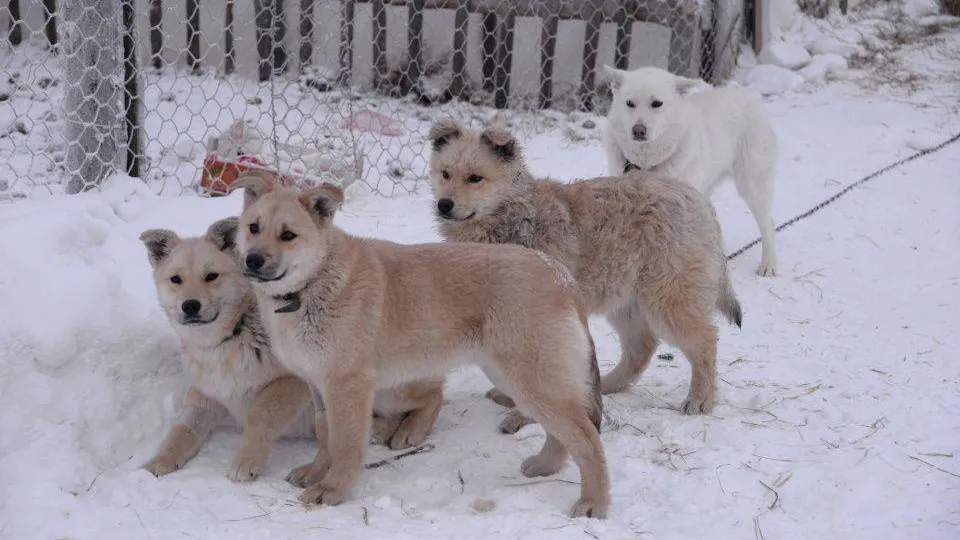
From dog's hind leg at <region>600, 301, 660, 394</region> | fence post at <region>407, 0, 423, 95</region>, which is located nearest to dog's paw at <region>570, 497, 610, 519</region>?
dog's hind leg at <region>600, 301, 660, 394</region>

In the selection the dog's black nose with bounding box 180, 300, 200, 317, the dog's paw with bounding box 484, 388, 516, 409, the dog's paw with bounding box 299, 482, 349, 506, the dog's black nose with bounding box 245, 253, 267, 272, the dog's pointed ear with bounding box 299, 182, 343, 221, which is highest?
the dog's pointed ear with bounding box 299, 182, 343, 221

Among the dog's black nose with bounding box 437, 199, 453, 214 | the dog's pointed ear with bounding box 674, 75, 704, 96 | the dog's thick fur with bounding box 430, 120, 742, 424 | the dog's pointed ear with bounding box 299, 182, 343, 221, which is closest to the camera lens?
the dog's pointed ear with bounding box 299, 182, 343, 221

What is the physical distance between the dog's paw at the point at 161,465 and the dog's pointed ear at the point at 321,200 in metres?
1.15

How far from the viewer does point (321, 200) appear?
3625 mm

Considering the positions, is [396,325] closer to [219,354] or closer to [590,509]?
[219,354]

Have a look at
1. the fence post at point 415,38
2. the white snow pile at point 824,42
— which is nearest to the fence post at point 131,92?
the fence post at point 415,38

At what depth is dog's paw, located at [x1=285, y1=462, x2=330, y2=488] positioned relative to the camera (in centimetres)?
371

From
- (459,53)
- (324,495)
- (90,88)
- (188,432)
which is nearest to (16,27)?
(90,88)

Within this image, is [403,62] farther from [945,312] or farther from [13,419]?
[13,419]

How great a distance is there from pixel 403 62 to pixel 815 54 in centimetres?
548

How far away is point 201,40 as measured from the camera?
8.61 meters

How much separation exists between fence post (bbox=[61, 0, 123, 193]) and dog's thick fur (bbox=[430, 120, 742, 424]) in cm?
222

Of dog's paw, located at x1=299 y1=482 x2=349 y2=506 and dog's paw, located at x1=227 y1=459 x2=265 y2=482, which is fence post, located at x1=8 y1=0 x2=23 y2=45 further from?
dog's paw, located at x1=299 y1=482 x2=349 y2=506

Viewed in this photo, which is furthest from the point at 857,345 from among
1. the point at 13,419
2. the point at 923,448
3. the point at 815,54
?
the point at 815,54
